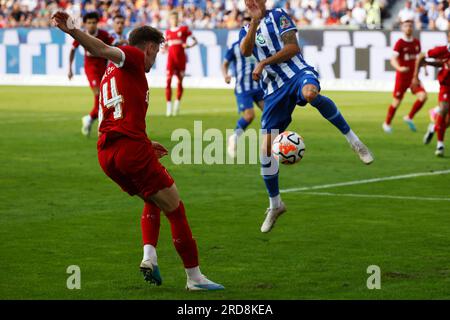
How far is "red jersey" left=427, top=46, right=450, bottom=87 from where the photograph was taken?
18422 mm

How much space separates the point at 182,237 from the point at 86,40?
1.82 metres

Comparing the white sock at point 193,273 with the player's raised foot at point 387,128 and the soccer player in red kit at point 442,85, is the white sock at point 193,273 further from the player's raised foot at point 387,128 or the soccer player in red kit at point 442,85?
the player's raised foot at point 387,128

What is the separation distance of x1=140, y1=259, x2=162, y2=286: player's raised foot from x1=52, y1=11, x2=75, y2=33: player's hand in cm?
208

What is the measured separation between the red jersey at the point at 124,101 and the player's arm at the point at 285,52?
9.25 ft

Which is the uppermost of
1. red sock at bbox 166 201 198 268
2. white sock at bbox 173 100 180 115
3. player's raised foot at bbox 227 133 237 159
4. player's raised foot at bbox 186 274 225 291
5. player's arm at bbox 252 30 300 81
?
player's arm at bbox 252 30 300 81

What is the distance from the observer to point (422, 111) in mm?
28719

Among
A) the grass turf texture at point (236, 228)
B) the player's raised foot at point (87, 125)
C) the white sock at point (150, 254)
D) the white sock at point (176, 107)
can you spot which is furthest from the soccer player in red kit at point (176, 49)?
the white sock at point (150, 254)

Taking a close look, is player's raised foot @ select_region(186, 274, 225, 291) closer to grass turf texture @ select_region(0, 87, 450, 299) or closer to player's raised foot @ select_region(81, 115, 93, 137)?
grass turf texture @ select_region(0, 87, 450, 299)

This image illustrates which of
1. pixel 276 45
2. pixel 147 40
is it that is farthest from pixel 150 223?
pixel 276 45

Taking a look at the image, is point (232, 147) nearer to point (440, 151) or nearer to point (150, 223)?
point (440, 151)

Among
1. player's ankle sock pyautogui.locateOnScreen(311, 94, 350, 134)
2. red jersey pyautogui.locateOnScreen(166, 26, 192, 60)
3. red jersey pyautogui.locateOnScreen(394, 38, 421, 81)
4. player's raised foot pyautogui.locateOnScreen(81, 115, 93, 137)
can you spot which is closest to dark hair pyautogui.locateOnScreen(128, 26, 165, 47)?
player's ankle sock pyautogui.locateOnScreen(311, 94, 350, 134)

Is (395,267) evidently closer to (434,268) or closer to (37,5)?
(434,268)

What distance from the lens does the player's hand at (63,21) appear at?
753 centimetres

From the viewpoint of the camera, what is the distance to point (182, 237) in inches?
338
